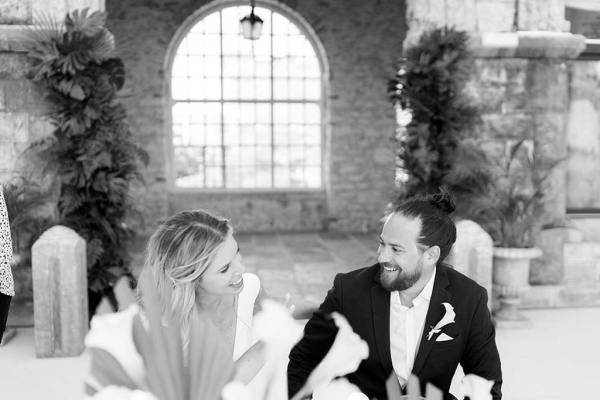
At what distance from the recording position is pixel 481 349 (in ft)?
6.92

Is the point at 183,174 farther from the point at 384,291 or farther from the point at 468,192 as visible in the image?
the point at 384,291

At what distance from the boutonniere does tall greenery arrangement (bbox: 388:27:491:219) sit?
3.13 metres

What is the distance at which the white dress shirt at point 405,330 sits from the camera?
2.14 m

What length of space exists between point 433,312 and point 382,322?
6.6 inches

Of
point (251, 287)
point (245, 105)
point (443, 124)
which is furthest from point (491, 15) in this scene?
point (245, 105)

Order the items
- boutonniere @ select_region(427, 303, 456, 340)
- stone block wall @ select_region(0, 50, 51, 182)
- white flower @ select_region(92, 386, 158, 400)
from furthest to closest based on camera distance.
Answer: stone block wall @ select_region(0, 50, 51, 182), boutonniere @ select_region(427, 303, 456, 340), white flower @ select_region(92, 386, 158, 400)

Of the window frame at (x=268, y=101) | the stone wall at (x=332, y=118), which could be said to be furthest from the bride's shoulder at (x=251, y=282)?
the window frame at (x=268, y=101)

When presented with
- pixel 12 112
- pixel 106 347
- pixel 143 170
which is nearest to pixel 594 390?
pixel 106 347

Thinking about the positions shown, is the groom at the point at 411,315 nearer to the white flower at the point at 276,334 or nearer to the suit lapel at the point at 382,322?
the suit lapel at the point at 382,322

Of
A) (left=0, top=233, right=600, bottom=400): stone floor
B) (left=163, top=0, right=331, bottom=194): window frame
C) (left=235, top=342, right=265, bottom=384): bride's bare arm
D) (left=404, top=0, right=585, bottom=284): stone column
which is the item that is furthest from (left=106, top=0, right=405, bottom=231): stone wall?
(left=235, top=342, right=265, bottom=384): bride's bare arm

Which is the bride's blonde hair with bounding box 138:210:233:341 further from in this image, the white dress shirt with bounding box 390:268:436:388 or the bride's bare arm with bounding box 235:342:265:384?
the white dress shirt with bounding box 390:268:436:388

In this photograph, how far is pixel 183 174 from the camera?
9648mm

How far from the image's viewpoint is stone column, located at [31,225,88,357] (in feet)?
13.9

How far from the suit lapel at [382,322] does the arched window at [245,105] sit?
766cm
